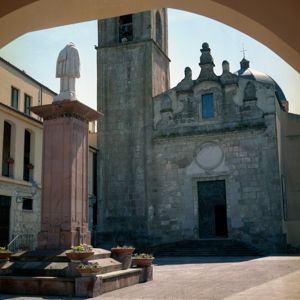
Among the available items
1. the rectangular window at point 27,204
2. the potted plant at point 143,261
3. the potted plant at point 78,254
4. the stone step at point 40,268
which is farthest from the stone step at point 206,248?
the potted plant at point 78,254

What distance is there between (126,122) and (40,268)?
68.4 ft

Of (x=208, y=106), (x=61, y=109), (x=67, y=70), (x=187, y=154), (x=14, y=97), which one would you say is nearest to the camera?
(x=61, y=109)

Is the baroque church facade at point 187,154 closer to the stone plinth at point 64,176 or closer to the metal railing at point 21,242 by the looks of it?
the metal railing at point 21,242

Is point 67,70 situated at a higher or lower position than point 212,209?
higher

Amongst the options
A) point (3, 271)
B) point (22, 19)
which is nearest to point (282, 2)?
point (22, 19)

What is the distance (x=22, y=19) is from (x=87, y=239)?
36.7ft

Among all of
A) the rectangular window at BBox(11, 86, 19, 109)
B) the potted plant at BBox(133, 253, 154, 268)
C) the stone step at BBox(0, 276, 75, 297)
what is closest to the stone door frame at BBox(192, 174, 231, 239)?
the rectangular window at BBox(11, 86, 19, 109)

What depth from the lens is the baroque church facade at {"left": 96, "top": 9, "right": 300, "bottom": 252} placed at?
28266 millimetres

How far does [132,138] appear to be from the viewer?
31672mm

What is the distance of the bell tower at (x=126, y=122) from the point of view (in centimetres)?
3064

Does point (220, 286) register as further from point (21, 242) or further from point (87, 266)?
point (21, 242)

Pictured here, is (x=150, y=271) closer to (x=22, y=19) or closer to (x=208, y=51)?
(x=22, y=19)

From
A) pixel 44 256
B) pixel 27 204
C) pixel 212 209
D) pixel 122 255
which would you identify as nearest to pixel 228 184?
pixel 212 209

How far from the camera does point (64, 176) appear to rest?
529 inches
